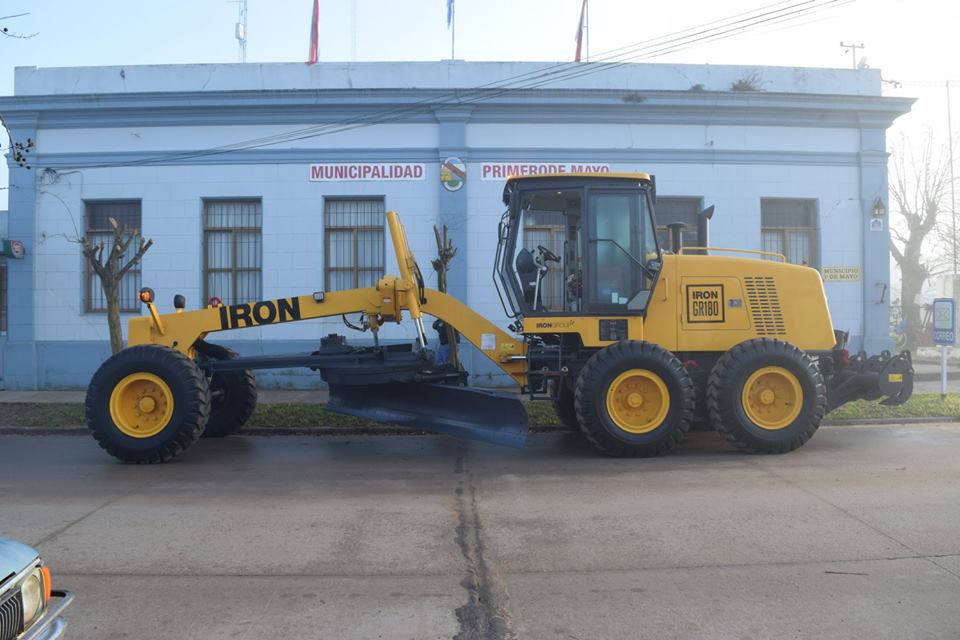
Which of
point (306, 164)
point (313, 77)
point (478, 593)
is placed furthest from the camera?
point (313, 77)

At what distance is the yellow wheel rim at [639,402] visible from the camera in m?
8.08

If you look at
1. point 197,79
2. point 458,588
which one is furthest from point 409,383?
point 197,79

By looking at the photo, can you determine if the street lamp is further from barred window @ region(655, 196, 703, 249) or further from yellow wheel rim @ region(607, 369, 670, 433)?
yellow wheel rim @ region(607, 369, 670, 433)

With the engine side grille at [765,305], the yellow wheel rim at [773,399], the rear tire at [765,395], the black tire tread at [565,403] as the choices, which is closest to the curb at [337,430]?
the black tire tread at [565,403]

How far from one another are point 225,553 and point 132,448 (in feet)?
12.0

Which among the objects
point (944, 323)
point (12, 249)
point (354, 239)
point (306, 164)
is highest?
point (306, 164)

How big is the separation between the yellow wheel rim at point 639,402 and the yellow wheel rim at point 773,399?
3.41ft

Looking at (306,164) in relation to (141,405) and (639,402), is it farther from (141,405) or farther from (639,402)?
(639,402)

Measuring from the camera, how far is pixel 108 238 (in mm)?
15164

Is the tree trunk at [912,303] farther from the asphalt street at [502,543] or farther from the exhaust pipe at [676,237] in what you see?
the asphalt street at [502,543]

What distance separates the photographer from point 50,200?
49.0 ft

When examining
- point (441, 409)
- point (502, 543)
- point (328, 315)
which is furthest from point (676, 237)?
point (502, 543)

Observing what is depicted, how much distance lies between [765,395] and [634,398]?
1.63 m

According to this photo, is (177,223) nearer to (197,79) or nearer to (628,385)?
(197,79)
